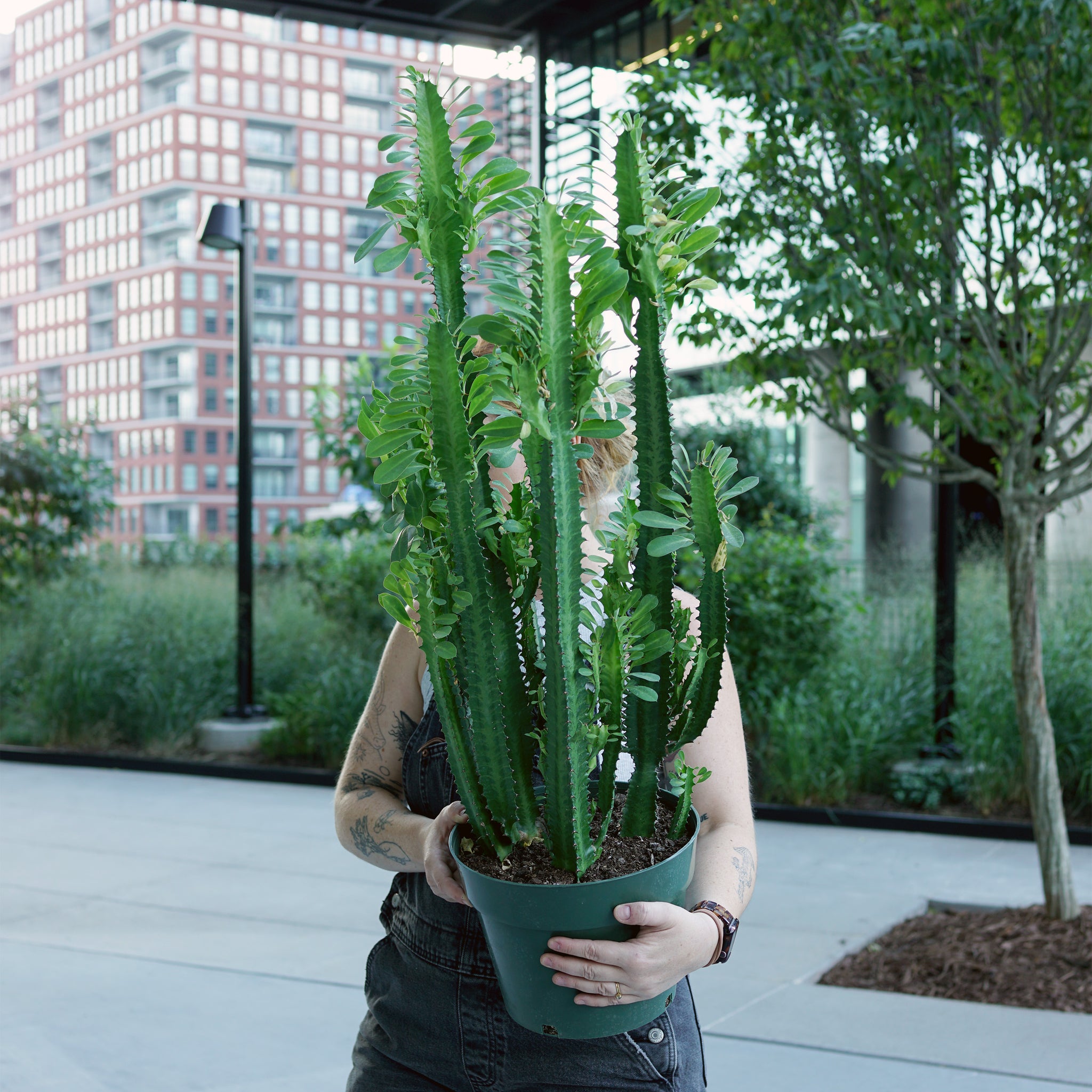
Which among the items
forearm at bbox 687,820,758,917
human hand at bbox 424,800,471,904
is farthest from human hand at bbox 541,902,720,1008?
forearm at bbox 687,820,758,917

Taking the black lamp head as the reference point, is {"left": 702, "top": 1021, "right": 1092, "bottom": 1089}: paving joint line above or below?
below

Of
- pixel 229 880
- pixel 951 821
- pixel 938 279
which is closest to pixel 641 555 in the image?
pixel 938 279

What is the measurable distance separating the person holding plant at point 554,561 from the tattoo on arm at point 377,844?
47 cm

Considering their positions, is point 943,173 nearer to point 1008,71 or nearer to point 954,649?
point 1008,71

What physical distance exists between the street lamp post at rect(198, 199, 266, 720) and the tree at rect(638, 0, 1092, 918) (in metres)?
4.98

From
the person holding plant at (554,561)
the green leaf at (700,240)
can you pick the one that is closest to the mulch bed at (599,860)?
the person holding plant at (554,561)

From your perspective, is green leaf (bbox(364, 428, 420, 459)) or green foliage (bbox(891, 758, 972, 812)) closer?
green leaf (bbox(364, 428, 420, 459))

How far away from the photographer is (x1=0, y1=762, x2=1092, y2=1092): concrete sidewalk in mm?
3195

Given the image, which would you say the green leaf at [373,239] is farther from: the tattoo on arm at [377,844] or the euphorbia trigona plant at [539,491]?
the tattoo on arm at [377,844]

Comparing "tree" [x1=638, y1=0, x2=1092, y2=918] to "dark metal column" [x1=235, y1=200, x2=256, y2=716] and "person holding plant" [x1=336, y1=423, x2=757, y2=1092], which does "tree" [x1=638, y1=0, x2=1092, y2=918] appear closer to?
"person holding plant" [x1=336, y1=423, x2=757, y2=1092]

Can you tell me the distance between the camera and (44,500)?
10.9m

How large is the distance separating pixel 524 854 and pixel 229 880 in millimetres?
4606

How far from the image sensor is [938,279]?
3928 mm

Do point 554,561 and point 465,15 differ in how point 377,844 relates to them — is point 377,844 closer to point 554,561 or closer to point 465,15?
point 554,561
